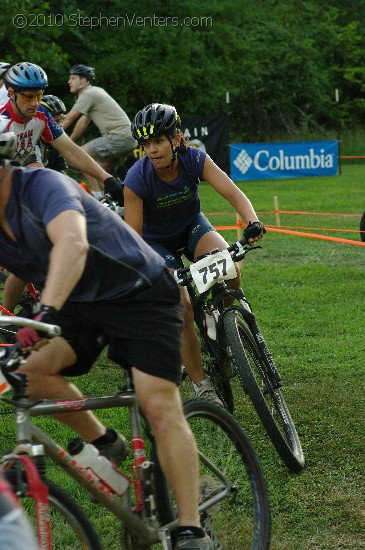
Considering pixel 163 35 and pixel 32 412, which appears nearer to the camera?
pixel 32 412

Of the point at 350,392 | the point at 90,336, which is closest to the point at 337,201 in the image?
the point at 350,392

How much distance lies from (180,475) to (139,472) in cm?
16

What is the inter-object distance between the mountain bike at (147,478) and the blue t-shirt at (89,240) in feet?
1.06

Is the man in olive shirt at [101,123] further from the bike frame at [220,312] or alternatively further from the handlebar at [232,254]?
the handlebar at [232,254]

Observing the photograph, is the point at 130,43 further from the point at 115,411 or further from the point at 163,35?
the point at 115,411

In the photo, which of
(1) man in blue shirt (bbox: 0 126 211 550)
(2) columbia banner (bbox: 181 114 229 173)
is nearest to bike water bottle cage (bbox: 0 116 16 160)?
(1) man in blue shirt (bbox: 0 126 211 550)

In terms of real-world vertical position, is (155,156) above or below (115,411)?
above

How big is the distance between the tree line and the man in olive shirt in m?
19.9

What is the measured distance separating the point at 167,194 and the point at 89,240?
2494 mm

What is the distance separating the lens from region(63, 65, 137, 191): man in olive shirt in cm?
1265

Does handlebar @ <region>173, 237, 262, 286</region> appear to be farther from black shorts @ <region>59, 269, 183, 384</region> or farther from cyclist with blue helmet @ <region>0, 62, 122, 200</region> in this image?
black shorts @ <region>59, 269, 183, 384</region>

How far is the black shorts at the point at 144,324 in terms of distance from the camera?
3.72m

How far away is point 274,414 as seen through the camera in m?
5.58

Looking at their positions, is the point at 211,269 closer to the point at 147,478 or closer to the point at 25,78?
the point at 147,478
